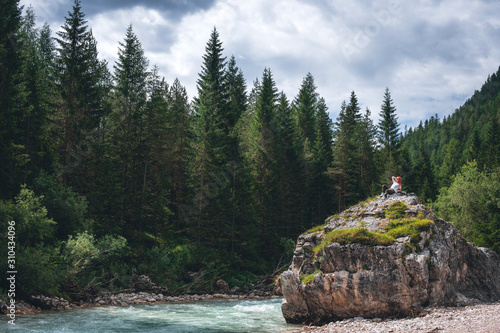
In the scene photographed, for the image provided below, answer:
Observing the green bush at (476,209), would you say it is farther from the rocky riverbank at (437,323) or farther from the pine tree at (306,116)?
the pine tree at (306,116)

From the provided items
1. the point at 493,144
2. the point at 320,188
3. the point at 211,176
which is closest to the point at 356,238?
the point at 211,176

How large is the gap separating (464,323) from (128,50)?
36367mm

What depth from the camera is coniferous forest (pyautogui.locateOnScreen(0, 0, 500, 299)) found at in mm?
24188

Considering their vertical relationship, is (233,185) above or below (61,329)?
above

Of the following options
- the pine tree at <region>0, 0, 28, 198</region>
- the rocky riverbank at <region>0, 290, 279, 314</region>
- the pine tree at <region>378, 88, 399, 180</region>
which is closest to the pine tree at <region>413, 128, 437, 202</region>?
the pine tree at <region>378, 88, 399, 180</region>

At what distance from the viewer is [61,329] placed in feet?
49.7

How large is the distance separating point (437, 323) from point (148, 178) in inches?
1197

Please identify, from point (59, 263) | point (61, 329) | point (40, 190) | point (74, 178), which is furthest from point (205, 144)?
point (61, 329)

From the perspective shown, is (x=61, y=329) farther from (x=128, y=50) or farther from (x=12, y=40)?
(x=128, y=50)

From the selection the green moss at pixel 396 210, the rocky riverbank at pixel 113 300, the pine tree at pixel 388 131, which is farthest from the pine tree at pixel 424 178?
the green moss at pixel 396 210

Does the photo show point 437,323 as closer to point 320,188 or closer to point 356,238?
point 356,238

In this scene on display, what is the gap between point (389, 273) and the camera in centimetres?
1606

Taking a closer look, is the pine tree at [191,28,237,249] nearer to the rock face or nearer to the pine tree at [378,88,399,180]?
the rock face

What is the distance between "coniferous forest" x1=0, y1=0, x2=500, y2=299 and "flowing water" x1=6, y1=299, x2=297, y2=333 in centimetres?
287
